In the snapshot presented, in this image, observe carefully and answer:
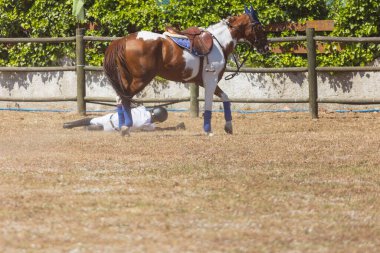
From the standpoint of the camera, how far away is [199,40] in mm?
15328

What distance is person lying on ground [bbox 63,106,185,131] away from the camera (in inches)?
637

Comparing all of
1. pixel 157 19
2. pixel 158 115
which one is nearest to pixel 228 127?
pixel 158 115

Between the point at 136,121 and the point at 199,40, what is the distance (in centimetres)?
178

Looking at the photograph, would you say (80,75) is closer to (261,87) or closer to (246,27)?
(261,87)

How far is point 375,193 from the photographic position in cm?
968

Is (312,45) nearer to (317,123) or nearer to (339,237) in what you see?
(317,123)

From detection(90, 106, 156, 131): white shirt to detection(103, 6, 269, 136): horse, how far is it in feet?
2.94

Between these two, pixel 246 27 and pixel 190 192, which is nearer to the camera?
pixel 190 192

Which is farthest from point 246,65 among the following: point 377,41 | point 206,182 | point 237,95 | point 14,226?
point 14,226

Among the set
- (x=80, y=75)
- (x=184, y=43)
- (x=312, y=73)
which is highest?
(x=184, y=43)

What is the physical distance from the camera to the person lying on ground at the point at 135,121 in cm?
1619

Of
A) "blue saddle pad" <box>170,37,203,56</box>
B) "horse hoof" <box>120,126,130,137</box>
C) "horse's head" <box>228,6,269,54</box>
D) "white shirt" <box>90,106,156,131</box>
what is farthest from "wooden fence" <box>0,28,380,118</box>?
"horse hoof" <box>120,126,130,137</box>

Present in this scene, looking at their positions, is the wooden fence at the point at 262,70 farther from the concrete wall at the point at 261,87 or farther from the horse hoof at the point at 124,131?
the horse hoof at the point at 124,131

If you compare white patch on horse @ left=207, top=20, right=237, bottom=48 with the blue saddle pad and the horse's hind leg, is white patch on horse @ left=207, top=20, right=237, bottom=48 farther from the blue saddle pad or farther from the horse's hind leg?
the horse's hind leg
